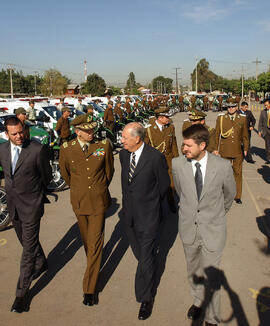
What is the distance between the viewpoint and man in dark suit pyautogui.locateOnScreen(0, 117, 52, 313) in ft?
12.5

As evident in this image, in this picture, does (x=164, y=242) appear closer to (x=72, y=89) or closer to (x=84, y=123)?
(x=84, y=123)

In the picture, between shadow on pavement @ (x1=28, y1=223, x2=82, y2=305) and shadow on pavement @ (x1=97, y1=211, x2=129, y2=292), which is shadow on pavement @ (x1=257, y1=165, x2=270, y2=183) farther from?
shadow on pavement @ (x1=28, y1=223, x2=82, y2=305)

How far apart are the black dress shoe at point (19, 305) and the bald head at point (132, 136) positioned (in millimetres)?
2055

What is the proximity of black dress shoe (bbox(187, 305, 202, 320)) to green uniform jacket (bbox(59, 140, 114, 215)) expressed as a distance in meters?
1.41

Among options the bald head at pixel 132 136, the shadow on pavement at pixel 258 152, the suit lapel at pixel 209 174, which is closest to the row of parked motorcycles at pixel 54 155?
the bald head at pixel 132 136

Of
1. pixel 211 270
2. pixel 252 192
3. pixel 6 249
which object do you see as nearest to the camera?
pixel 211 270

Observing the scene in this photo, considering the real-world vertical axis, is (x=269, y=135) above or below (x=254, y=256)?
above

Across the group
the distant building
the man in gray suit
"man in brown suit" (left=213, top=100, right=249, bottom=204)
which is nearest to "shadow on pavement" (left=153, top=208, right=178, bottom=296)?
the man in gray suit

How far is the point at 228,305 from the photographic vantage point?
3.67m

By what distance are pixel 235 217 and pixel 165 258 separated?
6.99ft

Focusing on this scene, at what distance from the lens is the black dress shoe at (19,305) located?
3656 millimetres

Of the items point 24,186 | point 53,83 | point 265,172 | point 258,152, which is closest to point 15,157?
Result: point 24,186

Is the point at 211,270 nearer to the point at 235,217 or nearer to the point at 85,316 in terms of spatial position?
the point at 85,316

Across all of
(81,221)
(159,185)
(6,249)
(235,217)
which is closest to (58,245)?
(6,249)
